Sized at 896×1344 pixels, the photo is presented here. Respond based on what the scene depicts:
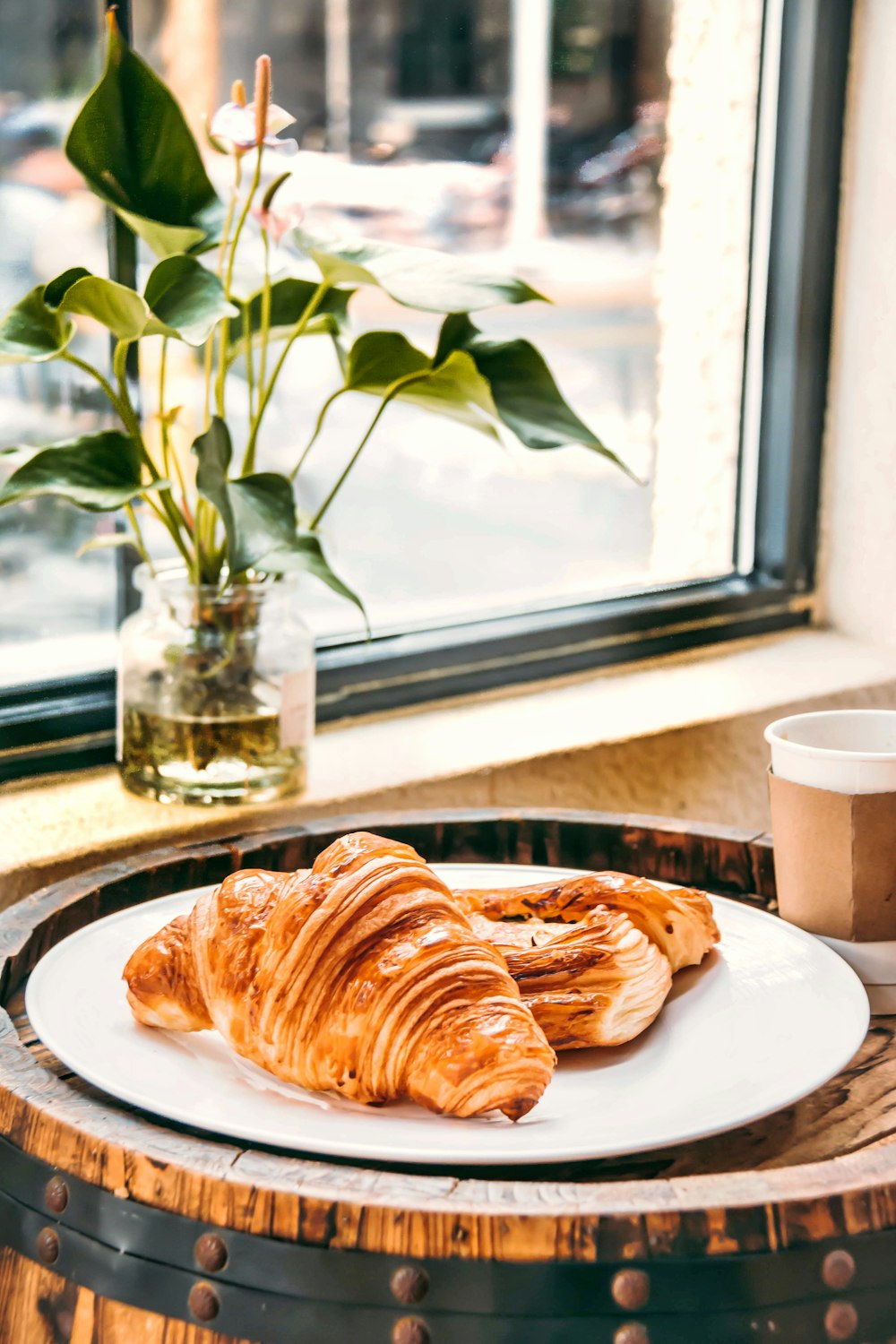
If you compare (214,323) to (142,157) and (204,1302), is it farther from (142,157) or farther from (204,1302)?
(204,1302)

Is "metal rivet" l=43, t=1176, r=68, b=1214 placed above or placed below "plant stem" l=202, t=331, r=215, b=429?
below

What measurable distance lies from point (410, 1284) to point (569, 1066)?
0.58 feet

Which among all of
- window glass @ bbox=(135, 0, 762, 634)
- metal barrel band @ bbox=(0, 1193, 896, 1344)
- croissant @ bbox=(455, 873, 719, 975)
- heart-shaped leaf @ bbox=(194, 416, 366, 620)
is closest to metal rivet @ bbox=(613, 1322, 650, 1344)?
metal barrel band @ bbox=(0, 1193, 896, 1344)

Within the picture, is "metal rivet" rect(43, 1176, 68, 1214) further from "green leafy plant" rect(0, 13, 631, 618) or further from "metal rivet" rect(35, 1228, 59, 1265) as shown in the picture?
"green leafy plant" rect(0, 13, 631, 618)

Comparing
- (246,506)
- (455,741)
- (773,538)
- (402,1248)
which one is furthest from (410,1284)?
(773,538)

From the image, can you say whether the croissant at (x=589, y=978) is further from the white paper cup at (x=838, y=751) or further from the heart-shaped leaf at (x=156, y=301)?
the heart-shaped leaf at (x=156, y=301)

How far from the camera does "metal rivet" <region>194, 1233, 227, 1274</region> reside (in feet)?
1.54

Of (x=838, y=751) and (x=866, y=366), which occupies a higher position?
(x=866, y=366)

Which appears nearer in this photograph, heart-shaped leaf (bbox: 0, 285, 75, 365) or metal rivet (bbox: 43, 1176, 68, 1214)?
metal rivet (bbox: 43, 1176, 68, 1214)

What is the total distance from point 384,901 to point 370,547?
2.83ft

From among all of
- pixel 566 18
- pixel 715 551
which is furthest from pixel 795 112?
pixel 715 551

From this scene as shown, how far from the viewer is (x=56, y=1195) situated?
508 mm

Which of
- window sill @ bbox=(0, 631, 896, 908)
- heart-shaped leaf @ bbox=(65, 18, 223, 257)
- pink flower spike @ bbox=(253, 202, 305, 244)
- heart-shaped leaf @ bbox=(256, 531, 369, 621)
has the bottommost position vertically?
window sill @ bbox=(0, 631, 896, 908)

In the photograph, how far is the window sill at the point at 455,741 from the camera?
1.00 meters
